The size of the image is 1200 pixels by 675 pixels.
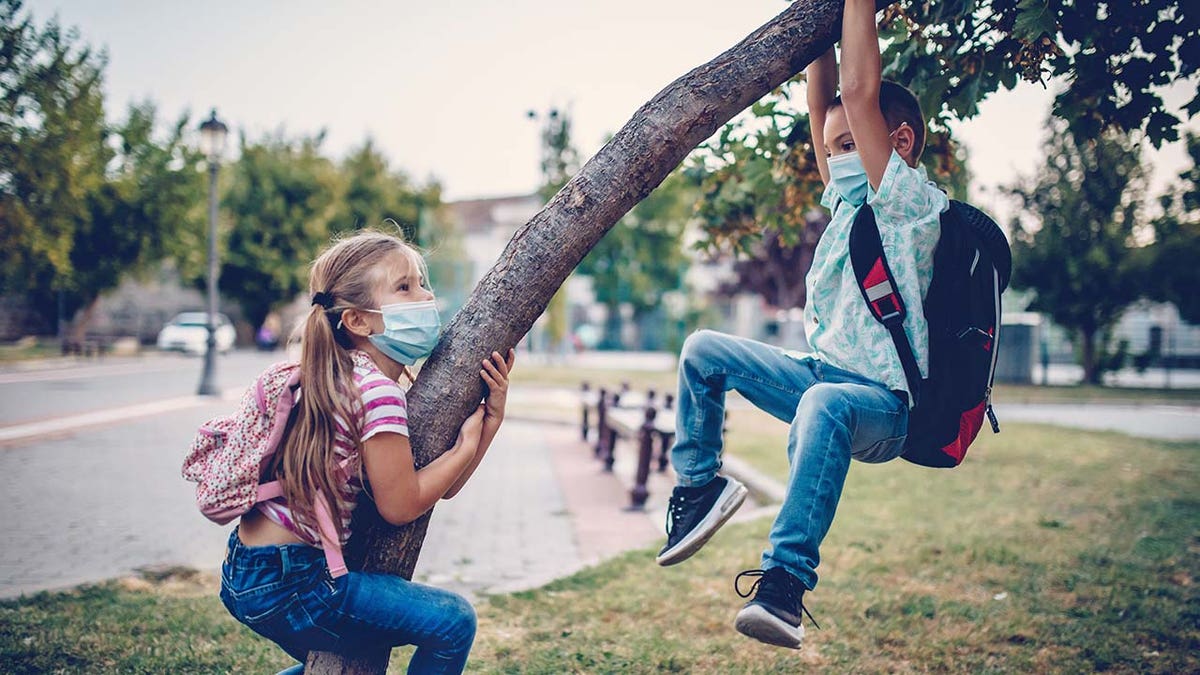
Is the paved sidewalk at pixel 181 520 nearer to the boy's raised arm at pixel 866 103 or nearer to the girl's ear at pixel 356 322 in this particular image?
the girl's ear at pixel 356 322

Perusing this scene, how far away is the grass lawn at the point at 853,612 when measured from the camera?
13.8ft

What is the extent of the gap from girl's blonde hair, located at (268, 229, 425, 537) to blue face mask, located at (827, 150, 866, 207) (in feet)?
5.02

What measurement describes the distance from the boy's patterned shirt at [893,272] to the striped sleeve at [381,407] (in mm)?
1453

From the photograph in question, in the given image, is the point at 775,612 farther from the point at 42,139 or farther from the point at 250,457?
the point at 42,139

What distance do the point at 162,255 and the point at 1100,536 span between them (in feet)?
116

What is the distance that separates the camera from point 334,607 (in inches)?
102

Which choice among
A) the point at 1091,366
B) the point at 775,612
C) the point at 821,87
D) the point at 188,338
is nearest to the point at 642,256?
the point at 188,338

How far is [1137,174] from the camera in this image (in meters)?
25.0

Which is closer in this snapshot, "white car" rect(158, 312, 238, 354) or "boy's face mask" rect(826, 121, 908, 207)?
"boy's face mask" rect(826, 121, 908, 207)

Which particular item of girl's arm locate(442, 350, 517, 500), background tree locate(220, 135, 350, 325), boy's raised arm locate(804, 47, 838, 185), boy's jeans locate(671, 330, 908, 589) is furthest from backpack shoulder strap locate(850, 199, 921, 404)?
background tree locate(220, 135, 350, 325)

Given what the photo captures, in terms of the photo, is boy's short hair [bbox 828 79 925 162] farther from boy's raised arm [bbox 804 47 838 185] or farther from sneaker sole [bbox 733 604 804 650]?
sneaker sole [bbox 733 604 804 650]

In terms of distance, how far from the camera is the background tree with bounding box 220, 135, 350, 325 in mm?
41500

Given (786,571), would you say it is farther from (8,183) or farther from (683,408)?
(8,183)

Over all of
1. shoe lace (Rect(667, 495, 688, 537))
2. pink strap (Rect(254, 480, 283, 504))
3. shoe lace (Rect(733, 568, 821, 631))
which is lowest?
shoe lace (Rect(733, 568, 821, 631))
